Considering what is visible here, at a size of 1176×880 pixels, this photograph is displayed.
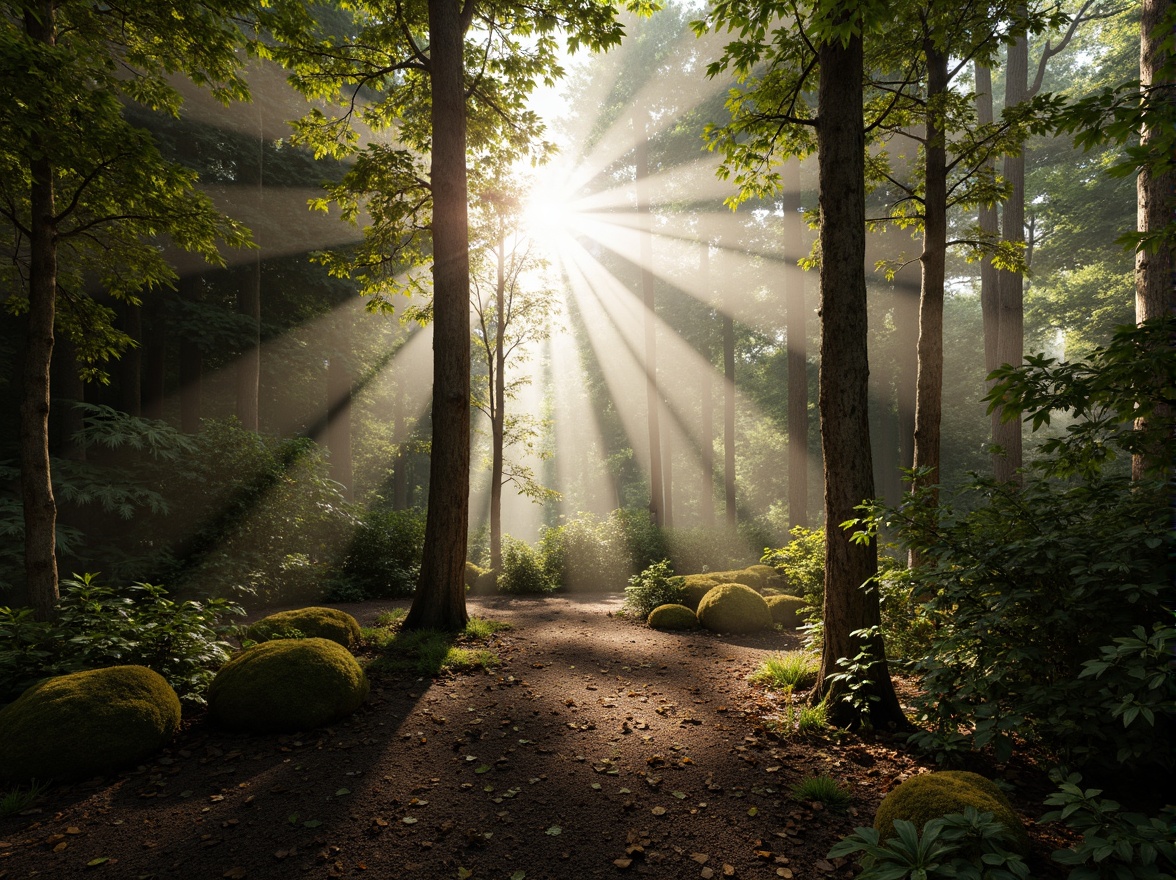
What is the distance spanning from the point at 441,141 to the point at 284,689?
22.0 feet

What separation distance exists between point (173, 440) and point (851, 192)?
1171 centimetres

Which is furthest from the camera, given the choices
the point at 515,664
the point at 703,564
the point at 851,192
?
the point at 703,564

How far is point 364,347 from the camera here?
19.2 metres

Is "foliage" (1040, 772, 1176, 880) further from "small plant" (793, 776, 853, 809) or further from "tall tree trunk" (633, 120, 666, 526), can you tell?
"tall tree trunk" (633, 120, 666, 526)

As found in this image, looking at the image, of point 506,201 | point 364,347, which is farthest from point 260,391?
point 506,201

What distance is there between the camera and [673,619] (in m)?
8.74

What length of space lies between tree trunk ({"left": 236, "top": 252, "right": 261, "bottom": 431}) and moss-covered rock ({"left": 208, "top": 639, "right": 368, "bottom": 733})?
11625 mm

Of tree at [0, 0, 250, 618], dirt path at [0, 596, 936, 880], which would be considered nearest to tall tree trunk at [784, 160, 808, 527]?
dirt path at [0, 596, 936, 880]

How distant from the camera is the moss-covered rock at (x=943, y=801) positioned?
9.13 feet

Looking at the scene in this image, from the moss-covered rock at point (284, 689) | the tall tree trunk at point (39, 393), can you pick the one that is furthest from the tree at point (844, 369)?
the tall tree trunk at point (39, 393)

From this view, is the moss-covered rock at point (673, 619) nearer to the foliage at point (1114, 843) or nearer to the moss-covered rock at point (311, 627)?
the moss-covered rock at point (311, 627)

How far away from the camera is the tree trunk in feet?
47.8

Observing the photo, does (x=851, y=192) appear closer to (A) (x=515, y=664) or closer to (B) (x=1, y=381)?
(A) (x=515, y=664)

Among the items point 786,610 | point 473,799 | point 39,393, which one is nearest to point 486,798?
point 473,799
